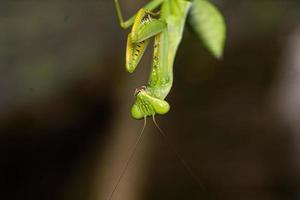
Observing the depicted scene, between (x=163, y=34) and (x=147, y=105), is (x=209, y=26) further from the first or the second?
(x=147, y=105)

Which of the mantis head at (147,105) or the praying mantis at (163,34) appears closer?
the praying mantis at (163,34)

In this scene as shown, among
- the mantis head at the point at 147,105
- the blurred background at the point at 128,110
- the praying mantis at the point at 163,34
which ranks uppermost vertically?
the praying mantis at the point at 163,34

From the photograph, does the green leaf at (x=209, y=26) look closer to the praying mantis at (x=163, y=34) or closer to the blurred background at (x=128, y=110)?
the praying mantis at (x=163, y=34)

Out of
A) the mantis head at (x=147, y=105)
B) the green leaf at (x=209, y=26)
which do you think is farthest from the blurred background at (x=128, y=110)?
the green leaf at (x=209, y=26)

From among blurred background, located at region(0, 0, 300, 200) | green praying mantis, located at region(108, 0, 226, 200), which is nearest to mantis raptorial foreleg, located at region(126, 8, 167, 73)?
green praying mantis, located at region(108, 0, 226, 200)

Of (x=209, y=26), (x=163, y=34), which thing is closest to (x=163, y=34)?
(x=163, y=34)

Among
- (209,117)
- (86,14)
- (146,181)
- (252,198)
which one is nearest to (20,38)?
(86,14)

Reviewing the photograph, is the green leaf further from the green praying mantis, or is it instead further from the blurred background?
the blurred background
